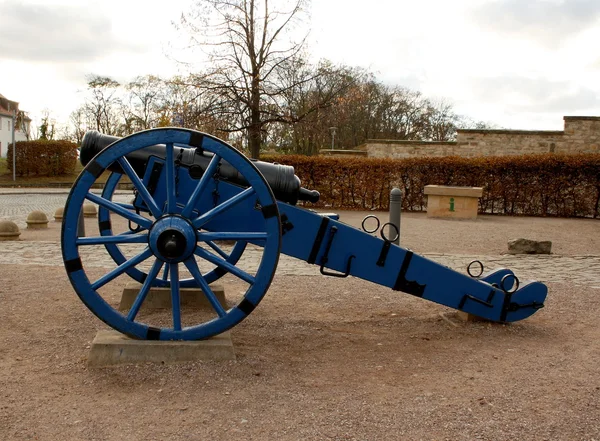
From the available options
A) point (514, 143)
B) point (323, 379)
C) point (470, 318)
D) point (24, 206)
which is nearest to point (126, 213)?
point (323, 379)

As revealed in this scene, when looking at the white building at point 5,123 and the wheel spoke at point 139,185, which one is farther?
the white building at point 5,123

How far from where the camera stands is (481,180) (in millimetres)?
16609

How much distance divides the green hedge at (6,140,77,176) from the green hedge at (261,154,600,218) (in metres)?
19.4

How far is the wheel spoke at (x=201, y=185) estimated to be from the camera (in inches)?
138

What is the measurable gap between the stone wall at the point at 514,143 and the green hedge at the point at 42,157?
1851 cm

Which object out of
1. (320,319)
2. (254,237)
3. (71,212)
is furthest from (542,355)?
(71,212)

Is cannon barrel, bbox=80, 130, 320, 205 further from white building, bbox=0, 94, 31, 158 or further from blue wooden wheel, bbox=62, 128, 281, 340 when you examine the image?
white building, bbox=0, 94, 31, 158

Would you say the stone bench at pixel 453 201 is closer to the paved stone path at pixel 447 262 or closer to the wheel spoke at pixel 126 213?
the paved stone path at pixel 447 262

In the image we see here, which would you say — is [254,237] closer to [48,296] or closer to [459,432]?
[459,432]

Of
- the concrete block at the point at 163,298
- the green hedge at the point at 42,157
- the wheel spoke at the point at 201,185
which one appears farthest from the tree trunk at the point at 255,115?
the green hedge at the point at 42,157

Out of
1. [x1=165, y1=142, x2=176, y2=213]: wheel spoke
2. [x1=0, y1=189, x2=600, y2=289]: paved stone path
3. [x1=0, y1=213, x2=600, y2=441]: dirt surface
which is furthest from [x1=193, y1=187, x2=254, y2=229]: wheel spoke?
[x1=0, y1=189, x2=600, y2=289]: paved stone path

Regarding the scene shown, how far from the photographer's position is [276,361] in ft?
12.2

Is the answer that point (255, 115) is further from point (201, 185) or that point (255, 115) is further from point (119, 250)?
point (201, 185)

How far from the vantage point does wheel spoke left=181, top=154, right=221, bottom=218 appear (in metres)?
3.50
